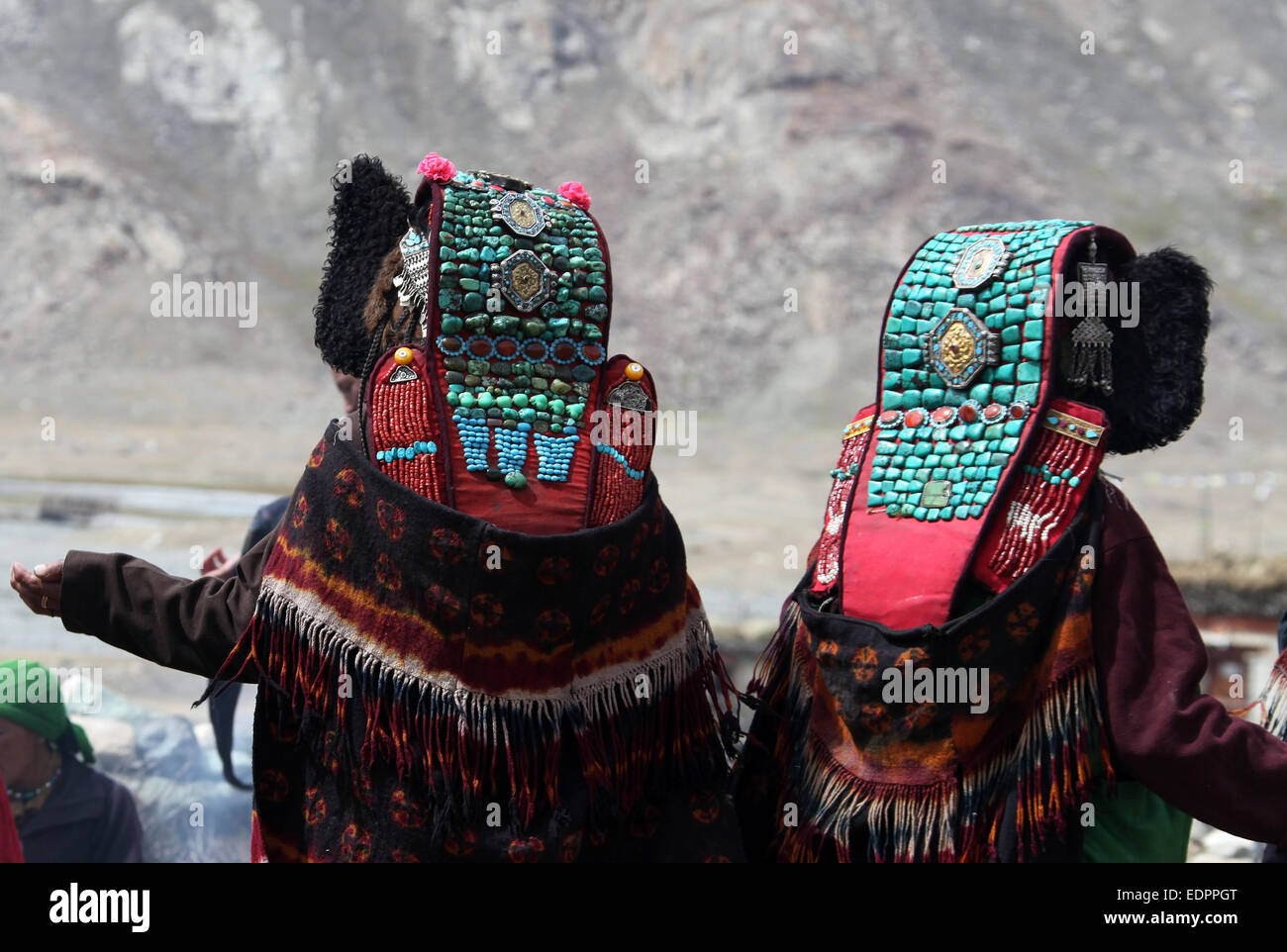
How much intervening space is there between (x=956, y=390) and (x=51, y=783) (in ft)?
10.6

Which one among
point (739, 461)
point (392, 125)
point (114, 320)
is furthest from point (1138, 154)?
point (114, 320)

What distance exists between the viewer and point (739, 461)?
71.3ft

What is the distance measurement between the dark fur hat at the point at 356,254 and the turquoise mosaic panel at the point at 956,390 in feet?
3.22

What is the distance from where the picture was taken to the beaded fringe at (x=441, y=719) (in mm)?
2336

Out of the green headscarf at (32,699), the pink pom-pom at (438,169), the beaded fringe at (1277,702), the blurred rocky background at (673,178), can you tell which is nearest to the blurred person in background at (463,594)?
the pink pom-pom at (438,169)

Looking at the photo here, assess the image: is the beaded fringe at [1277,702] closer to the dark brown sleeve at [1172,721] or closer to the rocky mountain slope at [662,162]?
the dark brown sleeve at [1172,721]

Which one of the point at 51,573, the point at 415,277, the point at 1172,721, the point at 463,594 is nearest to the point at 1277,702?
the point at 1172,721

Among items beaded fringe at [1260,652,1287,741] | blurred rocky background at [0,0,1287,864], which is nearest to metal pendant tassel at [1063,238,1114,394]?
beaded fringe at [1260,652,1287,741]

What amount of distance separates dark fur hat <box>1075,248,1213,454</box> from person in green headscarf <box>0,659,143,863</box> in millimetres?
3196

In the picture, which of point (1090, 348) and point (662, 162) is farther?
point (662, 162)

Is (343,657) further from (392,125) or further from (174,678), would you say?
(392,125)

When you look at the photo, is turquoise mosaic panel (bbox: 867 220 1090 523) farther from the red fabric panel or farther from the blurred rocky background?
the blurred rocky background

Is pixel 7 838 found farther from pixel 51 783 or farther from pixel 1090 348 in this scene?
pixel 51 783

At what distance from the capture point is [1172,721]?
2.30 m
